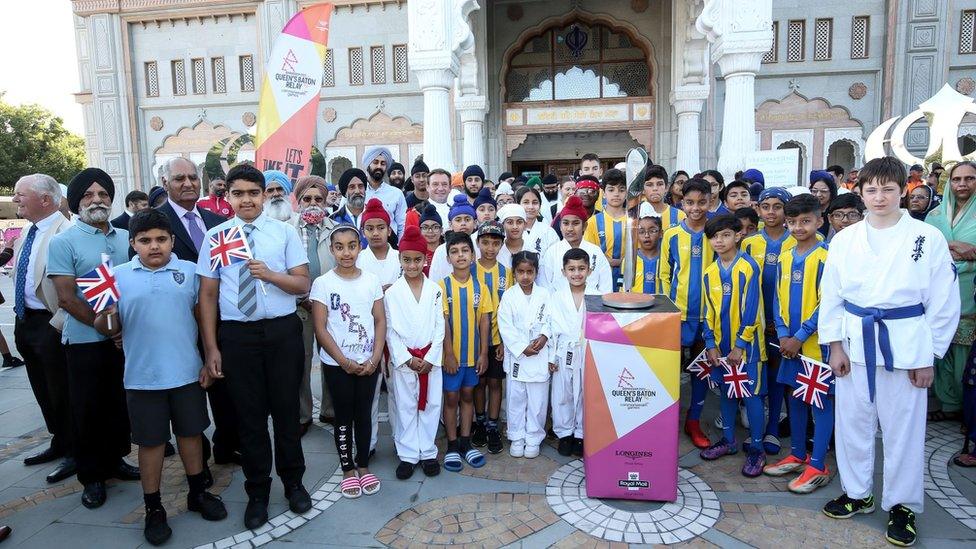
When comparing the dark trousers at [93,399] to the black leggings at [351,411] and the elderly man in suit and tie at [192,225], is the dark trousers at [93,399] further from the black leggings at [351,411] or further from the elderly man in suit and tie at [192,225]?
the black leggings at [351,411]

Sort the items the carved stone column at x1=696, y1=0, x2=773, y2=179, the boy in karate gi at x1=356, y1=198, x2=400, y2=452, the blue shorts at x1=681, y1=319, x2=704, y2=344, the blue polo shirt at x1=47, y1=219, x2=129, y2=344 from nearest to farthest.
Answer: the blue polo shirt at x1=47, y1=219, x2=129, y2=344 < the boy in karate gi at x1=356, y1=198, x2=400, y2=452 < the blue shorts at x1=681, y1=319, x2=704, y2=344 < the carved stone column at x1=696, y1=0, x2=773, y2=179

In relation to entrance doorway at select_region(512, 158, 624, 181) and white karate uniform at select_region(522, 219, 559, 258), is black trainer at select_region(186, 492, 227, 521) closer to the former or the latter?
white karate uniform at select_region(522, 219, 559, 258)

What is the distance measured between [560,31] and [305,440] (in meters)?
15.7

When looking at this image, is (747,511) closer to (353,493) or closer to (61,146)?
(353,493)

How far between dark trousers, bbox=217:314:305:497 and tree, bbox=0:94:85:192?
34800 mm

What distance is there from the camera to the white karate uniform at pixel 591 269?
4371 mm

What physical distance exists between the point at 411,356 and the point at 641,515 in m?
1.69

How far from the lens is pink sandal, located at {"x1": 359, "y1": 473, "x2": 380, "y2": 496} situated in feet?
11.7

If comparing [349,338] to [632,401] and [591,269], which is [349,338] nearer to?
[632,401]

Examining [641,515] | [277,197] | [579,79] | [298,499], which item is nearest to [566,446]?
[641,515]

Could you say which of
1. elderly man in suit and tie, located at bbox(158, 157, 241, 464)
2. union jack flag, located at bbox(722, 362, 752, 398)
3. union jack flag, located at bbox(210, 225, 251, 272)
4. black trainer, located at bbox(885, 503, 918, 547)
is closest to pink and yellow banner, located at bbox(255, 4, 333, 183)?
elderly man in suit and tie, located at bbox(158, 157, 241, 464)

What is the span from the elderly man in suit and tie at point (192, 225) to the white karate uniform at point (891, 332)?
3768 millimetres

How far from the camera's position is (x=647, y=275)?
15.3 feet

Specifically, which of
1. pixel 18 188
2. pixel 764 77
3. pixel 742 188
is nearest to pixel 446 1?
pixel 742 188
